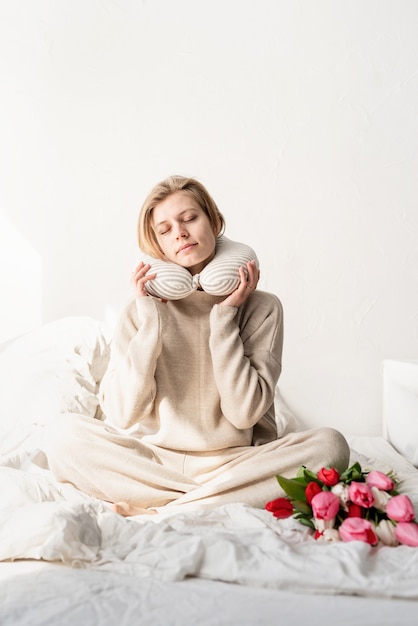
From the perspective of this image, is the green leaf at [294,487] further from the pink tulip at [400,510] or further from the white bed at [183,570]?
the pink tulip at [400,510]

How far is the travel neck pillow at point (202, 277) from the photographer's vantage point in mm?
1802

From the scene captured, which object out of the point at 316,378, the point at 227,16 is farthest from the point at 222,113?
the point at 316,378

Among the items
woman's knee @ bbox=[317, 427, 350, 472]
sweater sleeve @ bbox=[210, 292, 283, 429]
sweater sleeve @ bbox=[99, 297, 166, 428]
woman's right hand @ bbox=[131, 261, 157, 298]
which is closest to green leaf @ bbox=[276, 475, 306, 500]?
woman's knee @ bbox=[317, 427, 350, 472]

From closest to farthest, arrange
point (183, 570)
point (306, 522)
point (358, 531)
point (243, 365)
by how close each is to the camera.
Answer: point (183, 570) → point (358, 531) → point (306, 522) → point (243, 365)

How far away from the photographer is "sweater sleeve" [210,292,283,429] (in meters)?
1.76

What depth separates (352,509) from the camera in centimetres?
132

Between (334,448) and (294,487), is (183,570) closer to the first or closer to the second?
(294,487)

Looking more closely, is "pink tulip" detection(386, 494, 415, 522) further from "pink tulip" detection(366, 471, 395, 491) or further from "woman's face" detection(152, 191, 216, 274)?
"woman's face" detection(152, 191, 216, 274)

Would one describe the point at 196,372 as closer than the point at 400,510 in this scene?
No

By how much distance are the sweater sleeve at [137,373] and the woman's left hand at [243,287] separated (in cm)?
19

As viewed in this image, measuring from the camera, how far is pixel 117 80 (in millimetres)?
2936

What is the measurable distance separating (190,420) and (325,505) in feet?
1.99

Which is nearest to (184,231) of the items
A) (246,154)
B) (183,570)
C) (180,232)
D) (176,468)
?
(180,232)

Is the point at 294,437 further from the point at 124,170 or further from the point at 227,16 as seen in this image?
the point at 227,16
